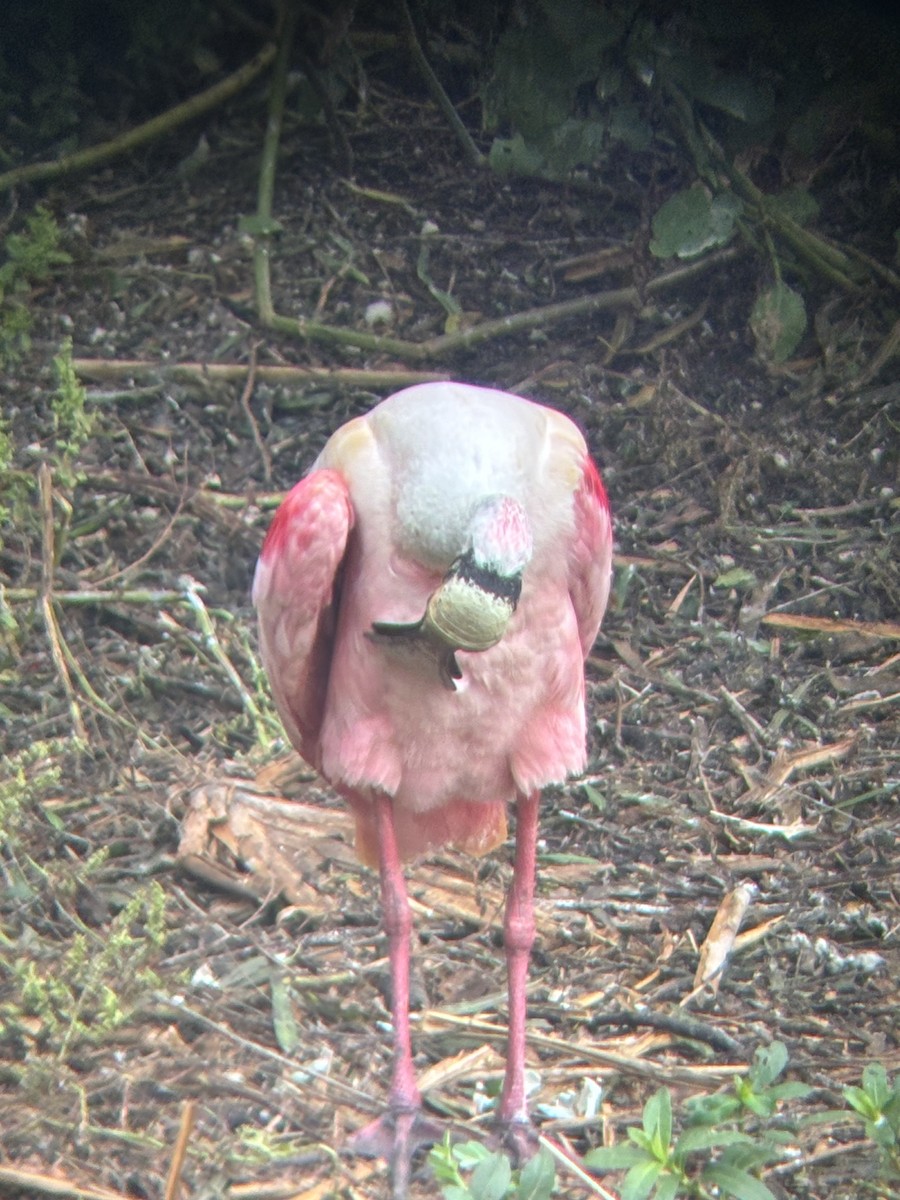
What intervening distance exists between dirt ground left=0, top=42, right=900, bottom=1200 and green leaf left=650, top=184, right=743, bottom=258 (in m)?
0.45

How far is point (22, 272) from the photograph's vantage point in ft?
21.9

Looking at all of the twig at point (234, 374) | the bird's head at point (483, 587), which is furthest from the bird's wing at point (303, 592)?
the twig at point (234, 374)

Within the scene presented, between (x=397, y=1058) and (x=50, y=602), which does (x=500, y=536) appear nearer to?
(x=397, y=1058)

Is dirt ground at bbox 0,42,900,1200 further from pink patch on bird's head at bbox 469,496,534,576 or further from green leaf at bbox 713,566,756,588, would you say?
pink patch on bird's head at bbox 469,496,534,576

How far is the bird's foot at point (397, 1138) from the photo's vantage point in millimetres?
3582

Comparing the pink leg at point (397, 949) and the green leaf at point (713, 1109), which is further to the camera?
the pink leg at point (397, 949)

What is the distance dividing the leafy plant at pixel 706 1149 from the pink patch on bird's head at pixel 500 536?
3.89 feet

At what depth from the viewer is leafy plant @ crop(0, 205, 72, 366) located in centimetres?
645

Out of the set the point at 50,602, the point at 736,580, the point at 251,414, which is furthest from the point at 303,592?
the point at 251,414

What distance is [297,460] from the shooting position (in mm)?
6402

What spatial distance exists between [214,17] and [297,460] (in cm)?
235

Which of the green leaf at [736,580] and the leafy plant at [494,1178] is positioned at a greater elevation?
the leafy plant at [494,1178]

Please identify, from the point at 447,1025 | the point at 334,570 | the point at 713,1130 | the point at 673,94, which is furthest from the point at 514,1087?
the point at 673,94

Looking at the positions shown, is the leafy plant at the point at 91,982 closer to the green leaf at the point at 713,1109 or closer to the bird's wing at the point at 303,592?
the bird's wing at the point at 303,592
